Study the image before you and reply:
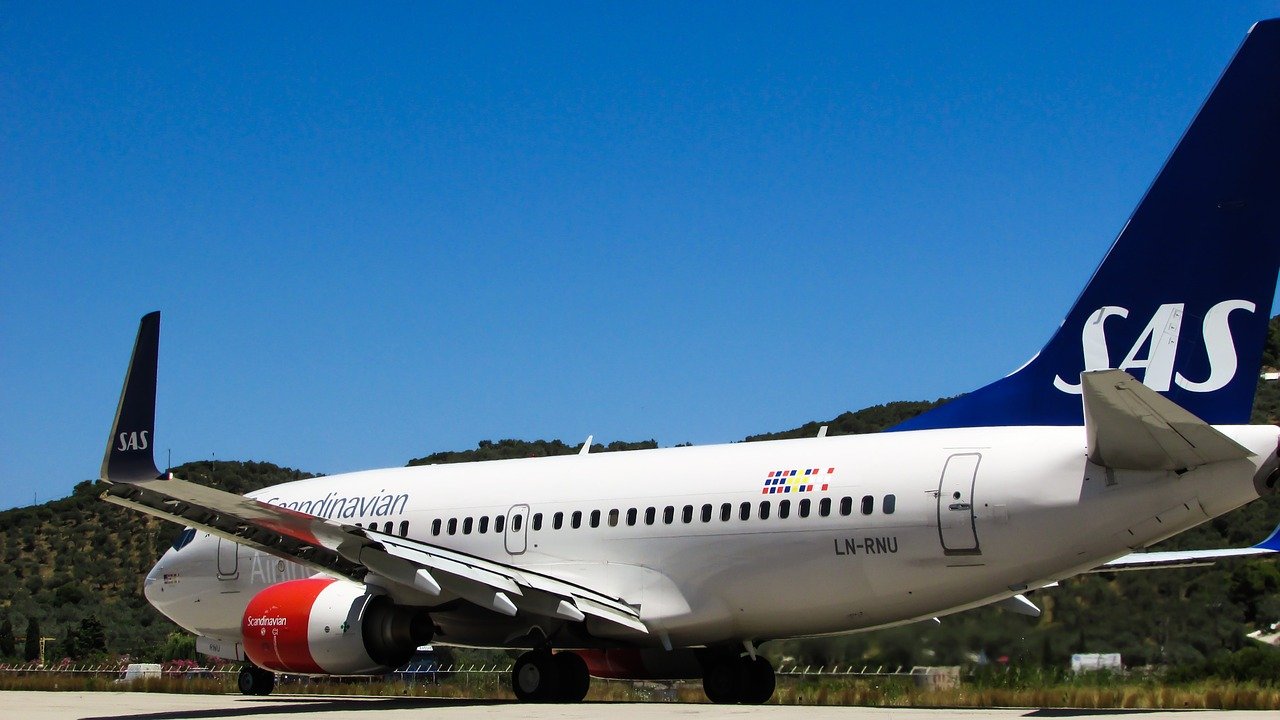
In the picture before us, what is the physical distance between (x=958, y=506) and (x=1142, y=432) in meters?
2.26

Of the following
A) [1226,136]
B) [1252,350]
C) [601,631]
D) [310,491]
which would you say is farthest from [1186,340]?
[310,491]

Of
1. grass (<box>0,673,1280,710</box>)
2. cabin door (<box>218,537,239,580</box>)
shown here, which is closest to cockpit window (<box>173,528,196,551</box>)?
cabin door (<box>218,537,239,580</box>)

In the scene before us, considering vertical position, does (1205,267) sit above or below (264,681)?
above

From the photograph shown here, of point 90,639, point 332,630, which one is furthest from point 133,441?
point 90,639

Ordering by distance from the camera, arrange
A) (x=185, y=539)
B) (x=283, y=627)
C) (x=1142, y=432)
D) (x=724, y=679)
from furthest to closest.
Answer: (x=185, y=539) < (x=724, y=679) < (x=283, y=627) < (x=1142, y=432)

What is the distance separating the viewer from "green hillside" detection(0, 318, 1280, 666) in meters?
16.6

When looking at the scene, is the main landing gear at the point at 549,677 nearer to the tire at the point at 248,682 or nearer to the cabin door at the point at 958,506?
the cabin door at the point at 958,506

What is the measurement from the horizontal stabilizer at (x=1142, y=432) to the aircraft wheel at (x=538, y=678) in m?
7.08

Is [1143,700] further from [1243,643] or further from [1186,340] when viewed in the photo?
[1186,340]

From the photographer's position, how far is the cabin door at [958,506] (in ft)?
50.3

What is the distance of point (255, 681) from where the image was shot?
21.3 meters

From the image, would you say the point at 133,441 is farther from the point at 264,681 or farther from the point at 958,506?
the point at 958,506

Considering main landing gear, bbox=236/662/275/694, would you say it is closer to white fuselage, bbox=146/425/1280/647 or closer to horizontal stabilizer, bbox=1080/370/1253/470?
white fuselage, bbox=146/425/1280/647

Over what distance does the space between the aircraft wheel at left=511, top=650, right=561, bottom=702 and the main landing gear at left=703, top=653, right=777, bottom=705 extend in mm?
2126
